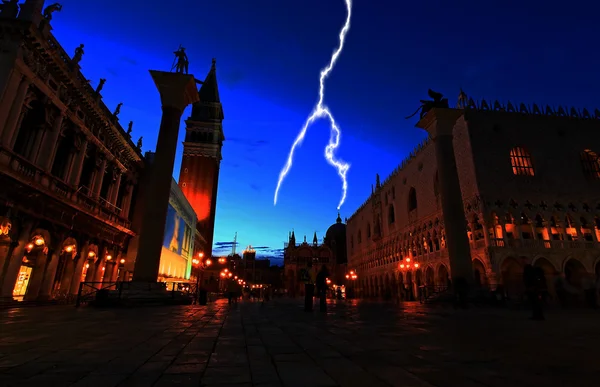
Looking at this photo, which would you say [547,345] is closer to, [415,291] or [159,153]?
[159,153]

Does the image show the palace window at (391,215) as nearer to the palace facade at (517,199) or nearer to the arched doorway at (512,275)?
the palace facade at (517,199)

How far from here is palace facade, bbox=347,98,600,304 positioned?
25891 mm

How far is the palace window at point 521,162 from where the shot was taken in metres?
28.9

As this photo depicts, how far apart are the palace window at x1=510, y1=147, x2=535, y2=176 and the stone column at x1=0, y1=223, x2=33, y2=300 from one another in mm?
36836

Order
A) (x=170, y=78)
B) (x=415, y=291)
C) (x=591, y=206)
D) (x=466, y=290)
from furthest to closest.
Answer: (x=415, y=291)
(x=591, y=206)
(x=170, y=78)
(x=466, y=290)

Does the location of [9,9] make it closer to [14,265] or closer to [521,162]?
[14,265]

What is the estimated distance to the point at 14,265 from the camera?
565 inches

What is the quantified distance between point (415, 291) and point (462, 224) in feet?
69.0

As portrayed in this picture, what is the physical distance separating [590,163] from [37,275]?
4695cm

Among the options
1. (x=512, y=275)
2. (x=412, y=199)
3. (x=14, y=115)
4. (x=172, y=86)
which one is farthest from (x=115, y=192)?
(x=512, y=275)

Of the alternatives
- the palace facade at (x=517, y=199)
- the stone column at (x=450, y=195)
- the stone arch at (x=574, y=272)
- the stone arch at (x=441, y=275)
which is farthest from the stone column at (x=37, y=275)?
the stone arch at (x=574, y=272)

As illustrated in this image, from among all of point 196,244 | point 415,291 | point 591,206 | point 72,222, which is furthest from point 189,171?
point 591,206

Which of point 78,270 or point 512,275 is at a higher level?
point 512,275

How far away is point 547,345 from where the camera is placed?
4281 mm
